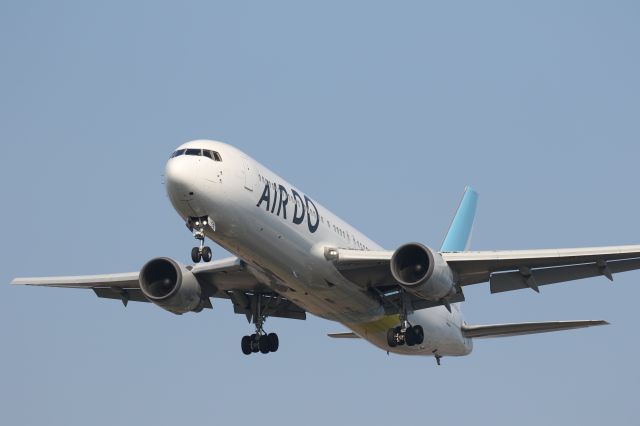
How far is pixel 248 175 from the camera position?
35.4 meters

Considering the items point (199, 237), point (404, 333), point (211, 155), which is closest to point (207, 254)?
point (199, 237)

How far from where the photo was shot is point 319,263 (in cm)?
3747

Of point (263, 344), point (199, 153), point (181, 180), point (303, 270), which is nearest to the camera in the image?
point (181, 180)

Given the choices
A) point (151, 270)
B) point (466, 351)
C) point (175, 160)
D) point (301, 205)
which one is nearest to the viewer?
point (175, 160)

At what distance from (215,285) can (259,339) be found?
2.48 metres

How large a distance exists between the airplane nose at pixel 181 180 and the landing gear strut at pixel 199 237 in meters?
0.88

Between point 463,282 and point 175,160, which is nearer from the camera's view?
point 175,160

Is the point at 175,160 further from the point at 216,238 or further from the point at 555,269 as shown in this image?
the point at 555,269

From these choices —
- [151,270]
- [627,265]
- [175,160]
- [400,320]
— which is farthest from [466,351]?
[175,160]

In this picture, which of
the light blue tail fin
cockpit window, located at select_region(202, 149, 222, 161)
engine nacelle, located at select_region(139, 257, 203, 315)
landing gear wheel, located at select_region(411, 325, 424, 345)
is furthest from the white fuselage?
the light blue tail fin

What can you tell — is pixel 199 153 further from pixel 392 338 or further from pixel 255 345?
pixel 255 345

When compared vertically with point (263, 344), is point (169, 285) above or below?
above

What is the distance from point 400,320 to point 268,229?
7.03 metres

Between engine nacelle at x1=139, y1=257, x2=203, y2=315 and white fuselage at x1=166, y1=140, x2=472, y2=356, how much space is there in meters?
3.04
